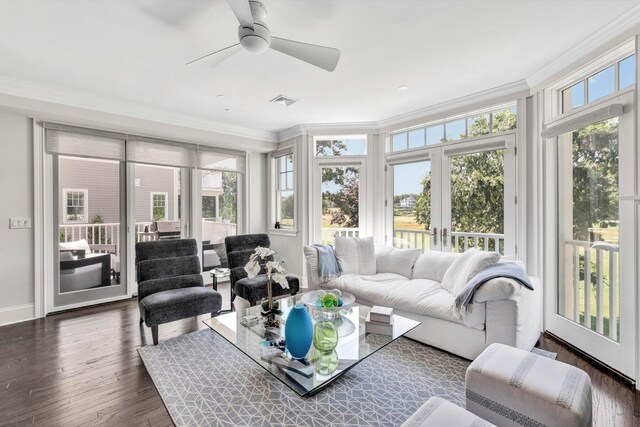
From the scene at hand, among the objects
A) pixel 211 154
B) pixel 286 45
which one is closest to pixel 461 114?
pixel 286 45

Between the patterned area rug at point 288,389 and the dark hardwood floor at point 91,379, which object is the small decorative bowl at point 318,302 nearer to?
the patterned area rug at point 288,389

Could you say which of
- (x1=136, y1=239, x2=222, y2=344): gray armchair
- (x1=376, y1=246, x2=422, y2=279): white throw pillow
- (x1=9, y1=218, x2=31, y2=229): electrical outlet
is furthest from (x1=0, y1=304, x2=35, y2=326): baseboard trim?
(x1=376, y1=246, x2=422, y2=279): white throw pillow

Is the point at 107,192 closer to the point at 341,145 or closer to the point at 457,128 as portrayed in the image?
the point at 341,145

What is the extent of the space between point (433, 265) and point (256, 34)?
2777mm

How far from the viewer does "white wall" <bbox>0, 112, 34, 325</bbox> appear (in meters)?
3.27

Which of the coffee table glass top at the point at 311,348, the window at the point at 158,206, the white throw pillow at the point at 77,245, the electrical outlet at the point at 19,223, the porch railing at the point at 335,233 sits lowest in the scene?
the coffee table glass top at the point at 311,348

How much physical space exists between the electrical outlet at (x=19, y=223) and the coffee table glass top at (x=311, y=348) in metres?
2.78

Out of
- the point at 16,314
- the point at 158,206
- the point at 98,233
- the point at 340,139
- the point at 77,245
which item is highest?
the point at 340,139

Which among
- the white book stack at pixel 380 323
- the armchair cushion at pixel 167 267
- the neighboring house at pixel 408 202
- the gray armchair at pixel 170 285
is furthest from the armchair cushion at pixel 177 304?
the neighboring house at pixel 408 202

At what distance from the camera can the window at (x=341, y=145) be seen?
470 centimetres

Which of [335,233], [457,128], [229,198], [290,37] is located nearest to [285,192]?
[229,198]

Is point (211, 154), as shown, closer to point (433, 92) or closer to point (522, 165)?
point (433, 92)

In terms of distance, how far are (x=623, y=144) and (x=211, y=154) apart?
190 inches

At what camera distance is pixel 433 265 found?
3.30m
